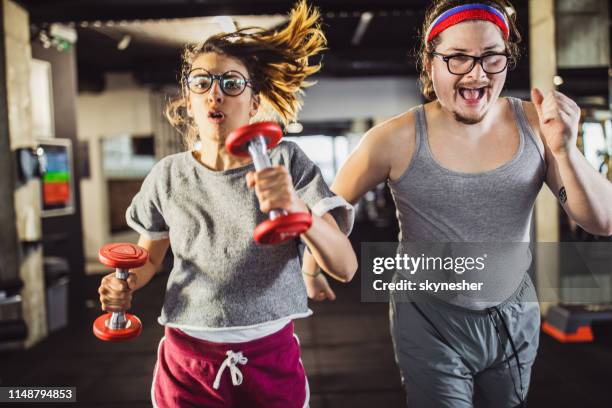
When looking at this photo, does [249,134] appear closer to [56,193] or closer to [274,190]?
[274,190]

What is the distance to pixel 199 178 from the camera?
1.31 meters

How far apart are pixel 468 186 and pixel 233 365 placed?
2.55 ft

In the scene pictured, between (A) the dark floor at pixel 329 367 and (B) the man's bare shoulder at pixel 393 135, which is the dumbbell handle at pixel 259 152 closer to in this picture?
(B) the man's bare shoulder at pixel 393 135

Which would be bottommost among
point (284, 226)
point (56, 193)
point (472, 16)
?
point (284, 226)

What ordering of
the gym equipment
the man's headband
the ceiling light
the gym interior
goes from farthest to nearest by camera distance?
the ceiling light
the gym equipment
the gym interior
the man's headband

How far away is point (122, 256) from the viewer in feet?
3.97

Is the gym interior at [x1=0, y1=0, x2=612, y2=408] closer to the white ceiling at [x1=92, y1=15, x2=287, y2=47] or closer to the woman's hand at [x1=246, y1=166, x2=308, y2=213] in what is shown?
the white ceiling at [x1=92, y1=15, x2=287, y2=47]

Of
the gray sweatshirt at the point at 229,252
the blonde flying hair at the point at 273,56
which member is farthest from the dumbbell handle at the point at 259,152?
the blonde flying hair at the point at 273,56

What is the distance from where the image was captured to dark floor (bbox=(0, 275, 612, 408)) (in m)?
3.15

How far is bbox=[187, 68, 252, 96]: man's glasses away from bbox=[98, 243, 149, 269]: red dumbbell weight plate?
1.39ft

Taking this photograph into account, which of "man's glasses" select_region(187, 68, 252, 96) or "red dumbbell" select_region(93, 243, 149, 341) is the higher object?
"man's glasses" select_region(187, 68, 252, 96)

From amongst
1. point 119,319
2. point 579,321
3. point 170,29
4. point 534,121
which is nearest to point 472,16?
point 534,121

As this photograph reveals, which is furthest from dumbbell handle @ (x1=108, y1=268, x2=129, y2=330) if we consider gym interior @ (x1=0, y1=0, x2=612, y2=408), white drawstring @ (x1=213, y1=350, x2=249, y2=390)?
gym interior @ (x1=0, y1=0, x2=612, y2=408)

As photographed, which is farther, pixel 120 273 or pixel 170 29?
pixel 170 29
